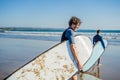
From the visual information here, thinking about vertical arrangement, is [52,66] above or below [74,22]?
below

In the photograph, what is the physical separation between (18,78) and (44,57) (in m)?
0.66

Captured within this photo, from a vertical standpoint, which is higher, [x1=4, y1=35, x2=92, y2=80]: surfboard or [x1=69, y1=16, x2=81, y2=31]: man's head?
[x1=69, y1=16, x2=81, y2=31]: man's head

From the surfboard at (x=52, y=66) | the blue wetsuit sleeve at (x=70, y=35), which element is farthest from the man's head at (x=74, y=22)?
the surfboard at (x=52, y=66)

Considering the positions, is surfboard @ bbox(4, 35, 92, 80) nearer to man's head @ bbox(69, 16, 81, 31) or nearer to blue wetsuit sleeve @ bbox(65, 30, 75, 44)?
blue wetsuit sleeve @ bbox(65, 30, 75, 44)

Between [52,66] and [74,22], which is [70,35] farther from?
[52,66]

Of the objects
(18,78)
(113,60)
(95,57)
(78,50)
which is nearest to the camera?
(18,78)

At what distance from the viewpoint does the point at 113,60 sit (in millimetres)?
10250

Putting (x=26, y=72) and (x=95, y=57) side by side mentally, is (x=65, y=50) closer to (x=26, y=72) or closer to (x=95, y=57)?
(x=26, y=72)

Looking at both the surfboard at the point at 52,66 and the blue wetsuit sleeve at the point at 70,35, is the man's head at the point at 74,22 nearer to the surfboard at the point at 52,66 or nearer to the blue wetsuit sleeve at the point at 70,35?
the blue wetsuit sleeve at the point at 70,35

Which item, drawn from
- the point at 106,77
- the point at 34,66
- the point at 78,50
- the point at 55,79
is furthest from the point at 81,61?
the point at 106,77

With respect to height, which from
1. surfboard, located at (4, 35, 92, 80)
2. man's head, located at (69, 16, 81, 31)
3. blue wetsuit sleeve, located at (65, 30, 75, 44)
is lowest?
surfboard, located at (4, 35, 92, 80)

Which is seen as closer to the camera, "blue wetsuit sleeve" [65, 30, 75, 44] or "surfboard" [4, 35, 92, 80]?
"blue wetsuit sleeve" [65, 30, 75, 44]

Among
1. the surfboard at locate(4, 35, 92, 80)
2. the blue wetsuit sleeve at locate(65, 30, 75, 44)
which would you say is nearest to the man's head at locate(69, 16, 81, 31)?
the blue wetsuit sleeve at locate(65, 30, 75, 44)

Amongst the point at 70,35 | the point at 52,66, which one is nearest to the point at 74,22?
the point at 70,35
